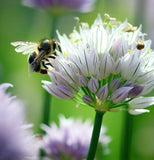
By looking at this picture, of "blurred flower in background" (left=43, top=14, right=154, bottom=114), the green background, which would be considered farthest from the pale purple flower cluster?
"blurred flower in background" (left=43, top=14, right=154, bottom=114)

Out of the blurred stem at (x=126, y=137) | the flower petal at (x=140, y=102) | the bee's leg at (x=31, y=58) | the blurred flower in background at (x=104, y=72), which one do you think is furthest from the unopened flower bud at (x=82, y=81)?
the blurred stem at (x=126, y=137)

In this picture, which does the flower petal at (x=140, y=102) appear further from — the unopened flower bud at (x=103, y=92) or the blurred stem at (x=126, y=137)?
the blurred stem at (x=126, y=137)

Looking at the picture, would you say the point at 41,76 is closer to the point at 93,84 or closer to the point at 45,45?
the point at 45,45

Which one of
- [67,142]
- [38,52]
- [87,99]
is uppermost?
[38,52]

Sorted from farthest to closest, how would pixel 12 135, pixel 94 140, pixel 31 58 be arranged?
pixel 31 58, pixel 94 140, pixel 12 135

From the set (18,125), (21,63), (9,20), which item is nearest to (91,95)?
(18,125)

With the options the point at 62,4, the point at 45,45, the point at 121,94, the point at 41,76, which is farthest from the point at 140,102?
the point at 41,76
